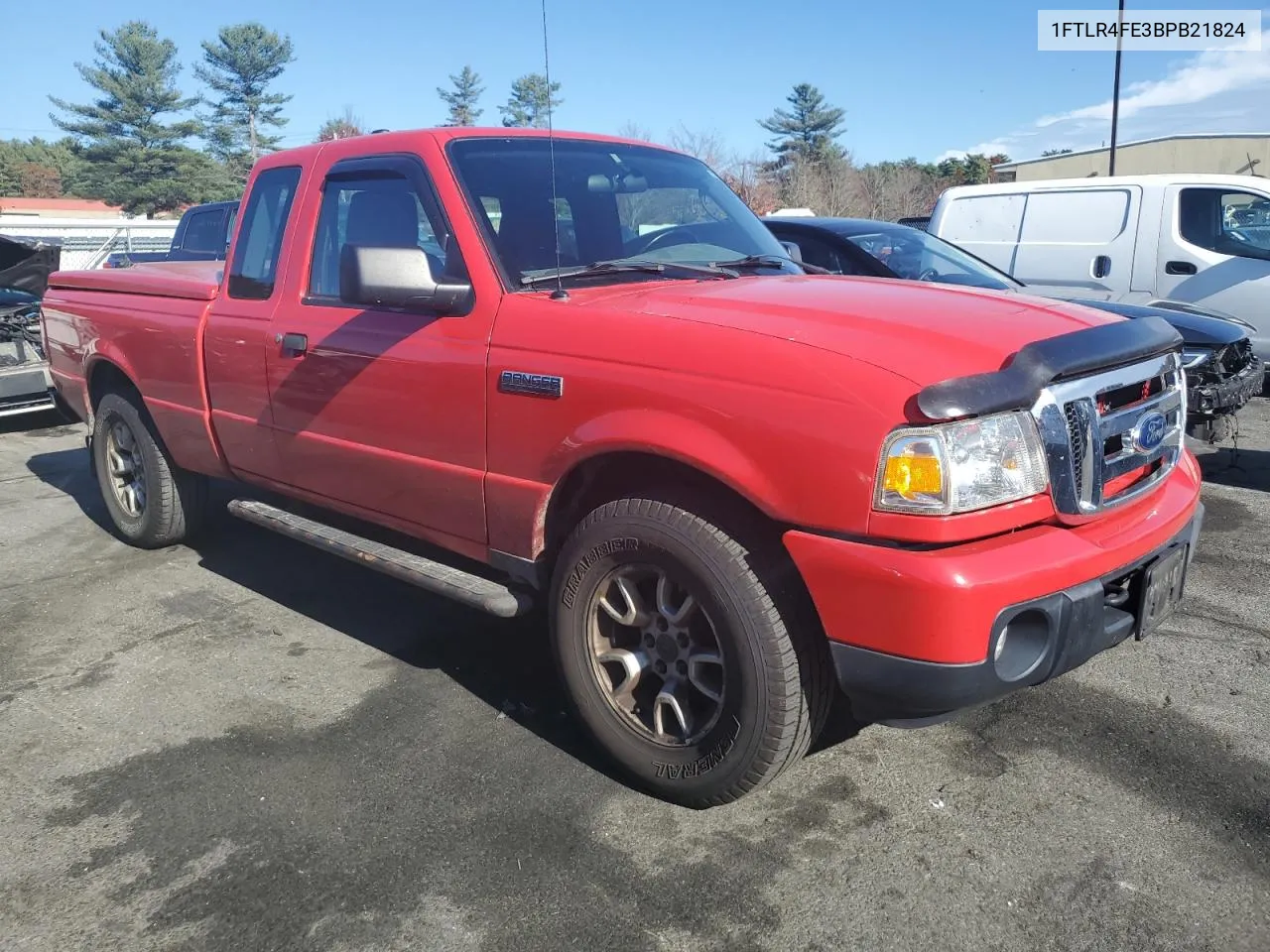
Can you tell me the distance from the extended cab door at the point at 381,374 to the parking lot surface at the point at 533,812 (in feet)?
2.43

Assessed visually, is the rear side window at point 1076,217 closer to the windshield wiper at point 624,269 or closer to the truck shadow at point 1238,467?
the truck shadow at point 1238,467

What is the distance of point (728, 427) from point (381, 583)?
2903 millimetres

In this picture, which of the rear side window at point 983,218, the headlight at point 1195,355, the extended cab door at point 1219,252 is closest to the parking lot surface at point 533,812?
the headlight at point 1195,355

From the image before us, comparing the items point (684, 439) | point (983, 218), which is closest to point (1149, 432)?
point (684, 439)

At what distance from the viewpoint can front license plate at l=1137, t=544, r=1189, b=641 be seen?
2.74m

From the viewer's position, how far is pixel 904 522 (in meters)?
2.40

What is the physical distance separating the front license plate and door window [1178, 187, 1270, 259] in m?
6.99

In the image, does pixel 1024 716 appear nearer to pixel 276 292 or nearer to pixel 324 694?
pixel 324 694

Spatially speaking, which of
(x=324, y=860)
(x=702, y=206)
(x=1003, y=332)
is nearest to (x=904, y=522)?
(x=1003, y=332)

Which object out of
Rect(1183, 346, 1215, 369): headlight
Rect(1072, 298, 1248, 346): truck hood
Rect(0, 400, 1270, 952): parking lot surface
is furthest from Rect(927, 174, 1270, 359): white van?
Rect(0, 400, 1270, 952): parking lot surface

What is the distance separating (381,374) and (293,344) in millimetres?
602

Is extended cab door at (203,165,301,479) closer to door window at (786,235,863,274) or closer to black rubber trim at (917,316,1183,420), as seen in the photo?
black rubber trim at (917,316,1183,420)

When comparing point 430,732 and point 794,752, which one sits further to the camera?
point 430,732

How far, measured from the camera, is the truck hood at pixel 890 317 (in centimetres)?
256
